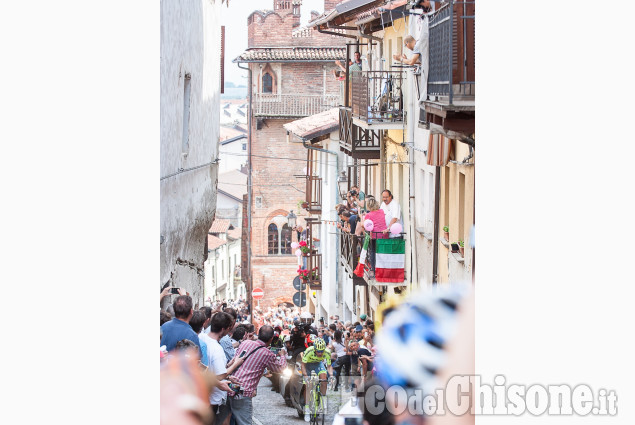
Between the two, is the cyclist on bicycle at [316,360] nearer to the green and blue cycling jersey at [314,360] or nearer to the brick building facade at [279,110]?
the green and blue cycling jersey at [314,360]

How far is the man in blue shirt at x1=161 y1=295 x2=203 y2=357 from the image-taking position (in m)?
6.70

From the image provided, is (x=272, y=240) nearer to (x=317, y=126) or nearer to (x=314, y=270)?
(x=314, y=270)

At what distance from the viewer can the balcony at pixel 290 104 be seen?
29031mm

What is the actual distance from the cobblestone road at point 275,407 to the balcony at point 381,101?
405 centimetres

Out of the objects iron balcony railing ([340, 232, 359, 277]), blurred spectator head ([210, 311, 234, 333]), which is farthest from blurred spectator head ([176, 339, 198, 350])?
iron balcony railing ([340, 232, 359, 277])

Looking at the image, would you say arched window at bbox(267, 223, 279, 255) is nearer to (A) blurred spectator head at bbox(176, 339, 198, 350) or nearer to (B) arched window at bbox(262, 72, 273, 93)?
(B) arched window at bbox(262, 72, 273, 93)

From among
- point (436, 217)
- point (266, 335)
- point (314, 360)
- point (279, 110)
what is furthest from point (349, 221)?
point (279, 110)

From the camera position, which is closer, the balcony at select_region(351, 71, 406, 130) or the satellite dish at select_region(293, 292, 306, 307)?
the balcony at select_region(351, 71, 406, 130)

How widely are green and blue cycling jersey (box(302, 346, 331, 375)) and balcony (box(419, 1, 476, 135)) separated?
2.65 meters

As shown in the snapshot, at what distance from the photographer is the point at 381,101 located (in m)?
11.8
